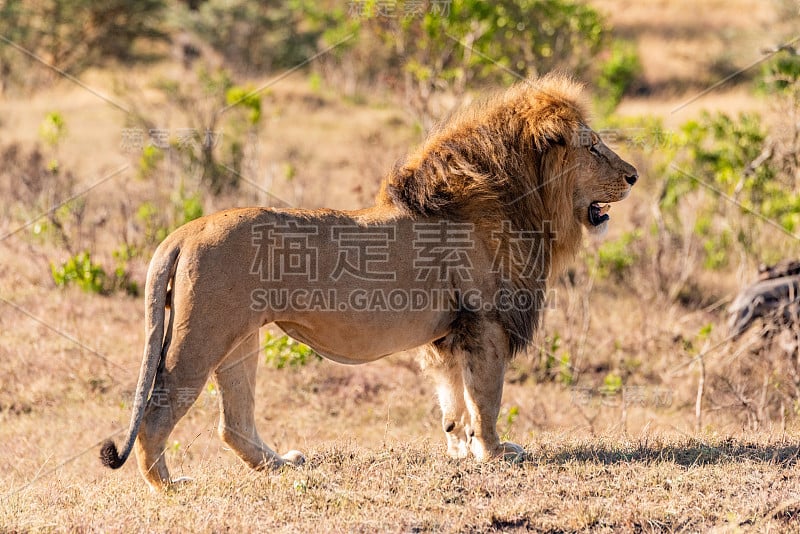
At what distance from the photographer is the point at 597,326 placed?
8.83 m

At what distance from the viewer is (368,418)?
6.96 m

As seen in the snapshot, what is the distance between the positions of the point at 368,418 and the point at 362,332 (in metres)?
2.74

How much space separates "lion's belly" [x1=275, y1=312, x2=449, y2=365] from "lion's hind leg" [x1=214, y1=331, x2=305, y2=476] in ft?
0.98

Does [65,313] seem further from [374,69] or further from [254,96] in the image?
[374,69]

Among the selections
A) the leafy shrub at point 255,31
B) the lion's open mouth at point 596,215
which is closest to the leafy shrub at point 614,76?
the leafy shrub at point 255,31

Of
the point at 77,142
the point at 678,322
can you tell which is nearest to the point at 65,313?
the point at 678,322

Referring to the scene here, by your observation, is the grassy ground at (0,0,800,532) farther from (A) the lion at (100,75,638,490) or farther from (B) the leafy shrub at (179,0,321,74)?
(B) the leafy shrub at (179,0,321,74)

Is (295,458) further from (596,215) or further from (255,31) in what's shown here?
(255,31)

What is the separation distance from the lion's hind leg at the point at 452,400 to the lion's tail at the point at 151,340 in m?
1.32

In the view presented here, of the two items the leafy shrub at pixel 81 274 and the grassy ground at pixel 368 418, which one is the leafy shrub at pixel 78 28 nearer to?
the grassy ground at pixel 368 418

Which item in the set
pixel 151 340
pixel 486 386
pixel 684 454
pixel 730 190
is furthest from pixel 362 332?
pixel 730 190

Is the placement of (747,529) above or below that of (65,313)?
above

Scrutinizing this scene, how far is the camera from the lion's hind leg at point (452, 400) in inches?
188

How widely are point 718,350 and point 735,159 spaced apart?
3441mm
